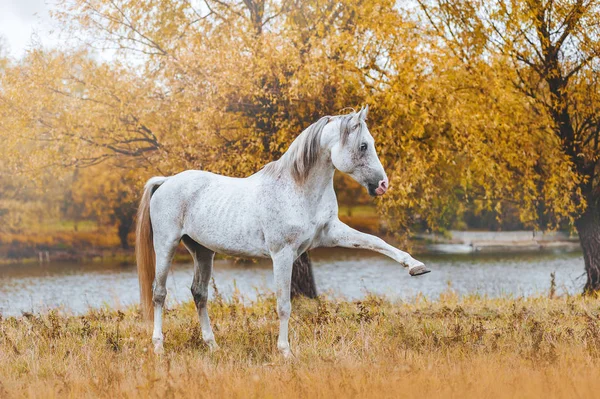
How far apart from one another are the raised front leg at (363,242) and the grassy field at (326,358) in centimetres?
75

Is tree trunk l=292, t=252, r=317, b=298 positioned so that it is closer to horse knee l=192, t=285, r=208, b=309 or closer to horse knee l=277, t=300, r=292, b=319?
horse knee l=192, t=285, r=208, b=309

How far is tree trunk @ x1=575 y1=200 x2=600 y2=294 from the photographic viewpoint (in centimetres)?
1216

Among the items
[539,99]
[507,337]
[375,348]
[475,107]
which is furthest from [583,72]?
[375,348]

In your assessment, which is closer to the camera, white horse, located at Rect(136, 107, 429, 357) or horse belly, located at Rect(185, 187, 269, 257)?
white horse, located at Rect(136, 107, 429, 357)

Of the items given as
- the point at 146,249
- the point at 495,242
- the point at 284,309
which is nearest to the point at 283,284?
the point at 284,309

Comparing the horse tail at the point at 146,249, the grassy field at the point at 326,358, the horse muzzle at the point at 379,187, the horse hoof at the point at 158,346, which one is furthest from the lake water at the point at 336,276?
the horse muzzle at the point at 379,187

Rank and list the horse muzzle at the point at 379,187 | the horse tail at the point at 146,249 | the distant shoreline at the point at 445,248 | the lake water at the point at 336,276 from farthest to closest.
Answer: the distant shoreline at the point at 445,248, the lake water at the point at 336,276, the horse tail at the point at 146,249, the horse muzzle at the point at 379,187

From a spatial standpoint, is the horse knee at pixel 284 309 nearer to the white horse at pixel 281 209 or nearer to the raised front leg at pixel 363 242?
the white horse at pixel 281 209

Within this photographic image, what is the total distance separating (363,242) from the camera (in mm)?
5328

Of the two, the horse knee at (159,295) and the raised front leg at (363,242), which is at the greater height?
the raised front leg at (363,242)

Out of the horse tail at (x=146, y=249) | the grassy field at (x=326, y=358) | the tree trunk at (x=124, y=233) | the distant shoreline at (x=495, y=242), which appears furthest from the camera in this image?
the distant shoreline at (x=495, y=242)

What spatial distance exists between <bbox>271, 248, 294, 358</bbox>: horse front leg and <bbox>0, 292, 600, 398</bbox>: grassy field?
153 millimetres

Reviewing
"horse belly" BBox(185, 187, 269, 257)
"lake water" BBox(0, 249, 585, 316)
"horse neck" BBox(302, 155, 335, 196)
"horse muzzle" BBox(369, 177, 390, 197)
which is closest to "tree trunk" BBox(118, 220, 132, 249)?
"lake water" BBox(0, 249, 585, 316)

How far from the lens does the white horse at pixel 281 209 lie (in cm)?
530
